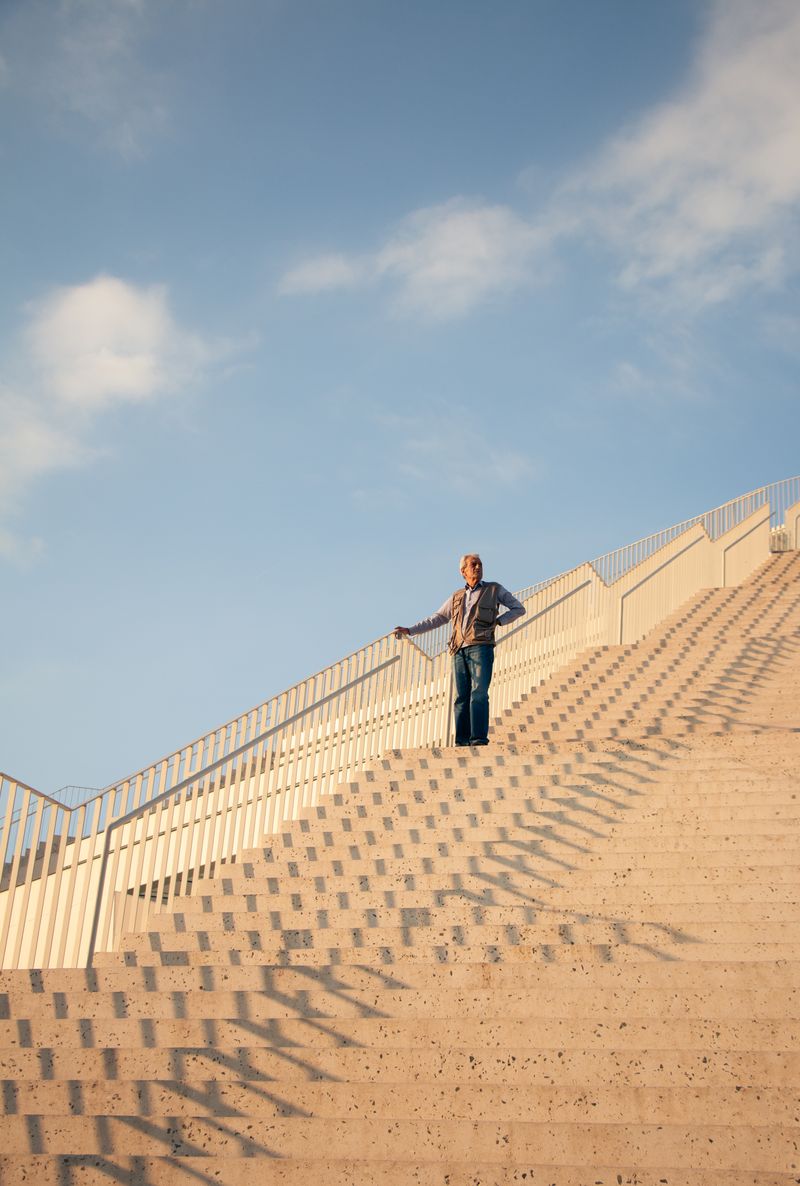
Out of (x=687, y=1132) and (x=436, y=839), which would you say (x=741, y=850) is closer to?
(x=436, y=839)

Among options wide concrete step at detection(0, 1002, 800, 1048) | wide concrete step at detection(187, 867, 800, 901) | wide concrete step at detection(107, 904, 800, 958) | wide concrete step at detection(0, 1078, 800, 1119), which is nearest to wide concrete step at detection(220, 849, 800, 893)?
wide concrete step at detection(187, 867, 800, 901)

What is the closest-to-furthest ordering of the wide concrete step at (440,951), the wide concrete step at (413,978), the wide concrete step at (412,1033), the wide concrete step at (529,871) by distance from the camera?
the wide concrete step at (412,1033) → the wide concrete step at (413,978) → the wide concrete step at (440,951) → the wide concrete step at (529,871)

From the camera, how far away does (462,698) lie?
9992mm

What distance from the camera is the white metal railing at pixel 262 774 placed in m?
7.62

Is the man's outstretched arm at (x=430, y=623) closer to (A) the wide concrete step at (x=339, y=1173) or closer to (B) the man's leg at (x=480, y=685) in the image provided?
(B) the man's leg at (x=480, y=685)

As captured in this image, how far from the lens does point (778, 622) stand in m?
14.6

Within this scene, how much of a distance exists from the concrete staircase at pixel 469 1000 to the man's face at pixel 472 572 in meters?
1.54

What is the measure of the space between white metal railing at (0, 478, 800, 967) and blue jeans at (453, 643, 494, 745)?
3.12 ft

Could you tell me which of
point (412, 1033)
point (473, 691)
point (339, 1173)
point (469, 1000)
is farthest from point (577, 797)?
point (339, 1173)

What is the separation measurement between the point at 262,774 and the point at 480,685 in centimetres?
195

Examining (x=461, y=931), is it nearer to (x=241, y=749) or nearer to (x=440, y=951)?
(x=440, y=951)

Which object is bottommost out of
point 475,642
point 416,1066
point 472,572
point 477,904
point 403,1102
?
point 403,1102

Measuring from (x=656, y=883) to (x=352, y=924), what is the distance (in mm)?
1825

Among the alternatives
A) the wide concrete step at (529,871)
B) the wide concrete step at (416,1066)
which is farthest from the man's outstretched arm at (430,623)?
the wide concrete step at (416,1066)
